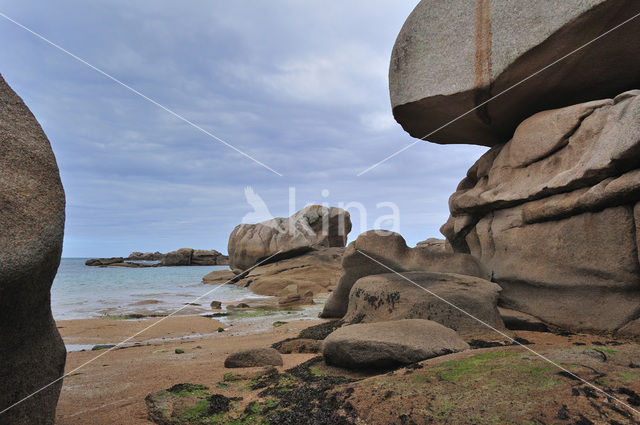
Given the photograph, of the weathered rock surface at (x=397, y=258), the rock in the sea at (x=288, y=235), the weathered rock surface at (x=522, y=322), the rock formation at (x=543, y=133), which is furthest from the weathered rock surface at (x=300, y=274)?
the weathered rock surface at (x=522, y=322)

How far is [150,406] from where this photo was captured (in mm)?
3264

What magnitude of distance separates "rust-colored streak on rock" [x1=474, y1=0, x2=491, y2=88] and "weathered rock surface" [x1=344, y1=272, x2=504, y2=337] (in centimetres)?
353

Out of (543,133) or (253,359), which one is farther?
(543,133)

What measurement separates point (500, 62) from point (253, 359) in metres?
6.14

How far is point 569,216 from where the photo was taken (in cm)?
600

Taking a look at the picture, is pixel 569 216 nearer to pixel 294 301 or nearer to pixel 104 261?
pixel 294 301

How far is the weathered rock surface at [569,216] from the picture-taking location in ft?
17.2

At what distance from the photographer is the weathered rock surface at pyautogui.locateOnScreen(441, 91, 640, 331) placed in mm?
5242

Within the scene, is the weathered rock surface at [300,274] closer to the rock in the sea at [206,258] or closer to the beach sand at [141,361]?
the beach sand at [141,361]

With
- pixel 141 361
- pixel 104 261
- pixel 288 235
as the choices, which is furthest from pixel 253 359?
pixel 104 261

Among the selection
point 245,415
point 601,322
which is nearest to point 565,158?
point 601,322

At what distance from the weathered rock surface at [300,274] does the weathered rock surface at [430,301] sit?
11095mm

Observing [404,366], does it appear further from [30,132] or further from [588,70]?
[588,70]

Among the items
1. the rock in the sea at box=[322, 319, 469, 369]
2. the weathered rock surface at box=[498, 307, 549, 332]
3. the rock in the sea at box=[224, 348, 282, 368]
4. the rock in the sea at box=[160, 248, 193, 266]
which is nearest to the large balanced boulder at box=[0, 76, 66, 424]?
the rock in the sea at box=[224, 348, 282, 368]
